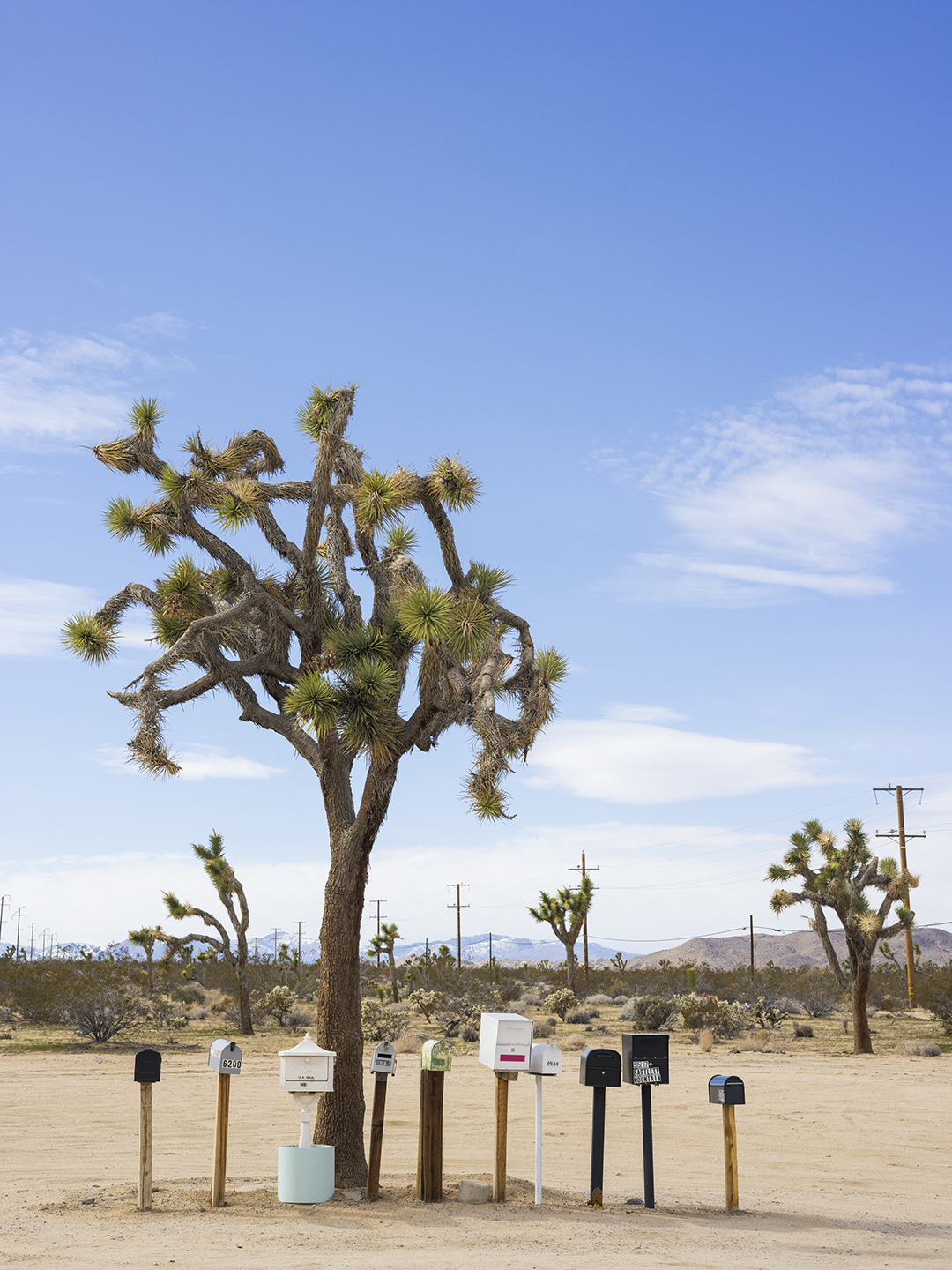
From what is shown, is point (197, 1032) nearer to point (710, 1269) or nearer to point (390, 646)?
A: point (390, 646)

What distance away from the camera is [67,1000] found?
2938cm

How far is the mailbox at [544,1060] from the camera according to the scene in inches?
357

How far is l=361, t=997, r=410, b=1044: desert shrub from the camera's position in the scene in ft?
80.2

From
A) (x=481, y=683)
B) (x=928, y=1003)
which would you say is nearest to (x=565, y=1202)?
(x=481, y=683)

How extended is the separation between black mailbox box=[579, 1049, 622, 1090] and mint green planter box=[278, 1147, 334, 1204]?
2166 millimetres

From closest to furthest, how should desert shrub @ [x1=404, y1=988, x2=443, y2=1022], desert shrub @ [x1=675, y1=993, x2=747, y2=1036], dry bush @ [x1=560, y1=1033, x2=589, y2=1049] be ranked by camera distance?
dry bush @ [x1=560, y1=1033, x2=589, y2=1049] < desert shrub @ [x1=675, y1=993, x2=747, y2=1036] < desert shrub @ [x1=404, y1=988, x2=443, y2=1022]

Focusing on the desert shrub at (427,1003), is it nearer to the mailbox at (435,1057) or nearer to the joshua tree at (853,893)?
the joshua tree at (853,893)

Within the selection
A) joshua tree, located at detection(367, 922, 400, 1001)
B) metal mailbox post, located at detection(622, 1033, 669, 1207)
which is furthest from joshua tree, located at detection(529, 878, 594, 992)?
metal mailbox post, located at detection(622, 1033, 669, 1207)

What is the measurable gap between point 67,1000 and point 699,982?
821 inches

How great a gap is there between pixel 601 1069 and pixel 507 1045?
2.80 ft

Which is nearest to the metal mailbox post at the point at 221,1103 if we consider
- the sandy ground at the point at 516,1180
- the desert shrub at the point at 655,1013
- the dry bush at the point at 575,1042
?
the sandy ground at the point at 516,1180

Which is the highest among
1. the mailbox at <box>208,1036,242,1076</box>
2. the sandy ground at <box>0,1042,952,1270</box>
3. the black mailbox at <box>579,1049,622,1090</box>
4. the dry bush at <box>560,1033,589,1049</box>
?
the mailbox at <box>208,1036,242,1076</box>

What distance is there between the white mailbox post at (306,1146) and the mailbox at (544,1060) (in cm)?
158

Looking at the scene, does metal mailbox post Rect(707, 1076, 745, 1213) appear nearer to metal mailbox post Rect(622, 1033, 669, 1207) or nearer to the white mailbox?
metal mailbox post Rect(622, 1033, 669, 1207)
